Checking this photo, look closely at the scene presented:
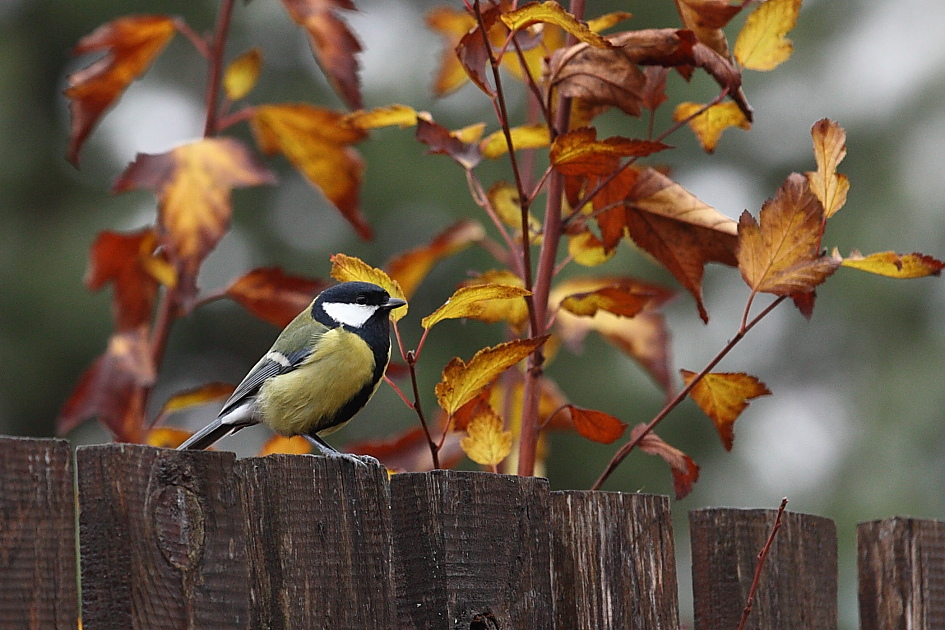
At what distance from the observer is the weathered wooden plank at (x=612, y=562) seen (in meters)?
1.84

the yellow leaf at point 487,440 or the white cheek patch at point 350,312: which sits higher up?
the white cheek patch at point 350,312

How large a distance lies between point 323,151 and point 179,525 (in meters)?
1.34

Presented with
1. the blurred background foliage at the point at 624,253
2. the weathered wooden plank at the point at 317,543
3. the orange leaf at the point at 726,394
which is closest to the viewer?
the weathered wooden plank at the point at 317,543

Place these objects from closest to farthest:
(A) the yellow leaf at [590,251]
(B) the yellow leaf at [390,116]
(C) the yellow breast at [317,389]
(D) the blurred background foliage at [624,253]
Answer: (B) the yellow leaf at [390,116] → (A) the yellow leaf at [590,251] → (C) the yellow breast at [317,389] → (D) the blurred background foliage at [624,253]

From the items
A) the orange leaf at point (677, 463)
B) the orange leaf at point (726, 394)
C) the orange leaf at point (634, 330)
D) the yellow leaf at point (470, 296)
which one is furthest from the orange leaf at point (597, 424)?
the orange leaf at point (634, 330)

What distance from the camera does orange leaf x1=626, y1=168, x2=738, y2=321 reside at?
83.7 inches

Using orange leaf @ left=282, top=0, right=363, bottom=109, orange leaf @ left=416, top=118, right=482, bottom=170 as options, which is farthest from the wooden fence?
orange leaf @ left=282, top=0, right=363, bottom=109

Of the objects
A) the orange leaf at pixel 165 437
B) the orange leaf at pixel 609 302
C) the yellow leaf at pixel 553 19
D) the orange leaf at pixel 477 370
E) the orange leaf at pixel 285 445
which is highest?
the yellow leaf at pixel 553 19

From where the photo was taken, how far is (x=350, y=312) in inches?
112

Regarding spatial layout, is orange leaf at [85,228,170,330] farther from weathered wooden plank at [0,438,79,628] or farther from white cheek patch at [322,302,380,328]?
weathered wooden plank at [0,438,79,628]

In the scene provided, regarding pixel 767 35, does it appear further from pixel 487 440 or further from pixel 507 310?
pixel 487 440

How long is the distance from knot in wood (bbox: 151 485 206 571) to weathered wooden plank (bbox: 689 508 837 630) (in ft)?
3.11

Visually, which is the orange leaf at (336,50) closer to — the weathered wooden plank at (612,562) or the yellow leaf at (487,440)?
the yellow leaf at (487,440)

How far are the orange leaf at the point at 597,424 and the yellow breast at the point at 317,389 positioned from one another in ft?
2.43
